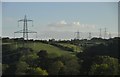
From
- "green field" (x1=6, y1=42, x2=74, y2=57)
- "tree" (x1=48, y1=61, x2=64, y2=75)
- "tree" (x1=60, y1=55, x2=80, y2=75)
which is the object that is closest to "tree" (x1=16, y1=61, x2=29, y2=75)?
"tree" (x1=48, y1=61, x2=64, y2=75)

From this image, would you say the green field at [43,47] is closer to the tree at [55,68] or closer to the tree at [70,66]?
the tree at [70,66]

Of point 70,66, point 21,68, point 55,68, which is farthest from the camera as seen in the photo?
point 70,66

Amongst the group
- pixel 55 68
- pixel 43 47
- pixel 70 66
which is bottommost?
pixel 55 68

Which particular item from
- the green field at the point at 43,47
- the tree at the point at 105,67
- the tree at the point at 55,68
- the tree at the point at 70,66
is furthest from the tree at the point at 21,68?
the green field at the point at 43,47

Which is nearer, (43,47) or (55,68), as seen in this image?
(55,68)

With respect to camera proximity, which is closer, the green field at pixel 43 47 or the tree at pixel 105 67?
the tree at pixel 105 67

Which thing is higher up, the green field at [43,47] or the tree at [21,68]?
the green field at [43,47]

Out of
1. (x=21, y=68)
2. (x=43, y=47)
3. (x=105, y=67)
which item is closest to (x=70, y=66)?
(x=105, y=67)

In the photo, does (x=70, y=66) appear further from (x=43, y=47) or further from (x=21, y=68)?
(x=43, y=47)

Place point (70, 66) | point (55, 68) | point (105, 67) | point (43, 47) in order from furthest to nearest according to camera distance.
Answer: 1. point (43, 47)
2. point (70, 66)
3. point (55, 68)
4. point (105, 67)

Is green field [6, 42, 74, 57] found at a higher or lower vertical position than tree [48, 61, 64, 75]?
higher

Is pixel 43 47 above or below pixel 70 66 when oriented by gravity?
above

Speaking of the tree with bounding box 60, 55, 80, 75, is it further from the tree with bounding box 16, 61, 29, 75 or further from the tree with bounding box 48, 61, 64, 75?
the tree with bounding box 16, 61, 29, 75
